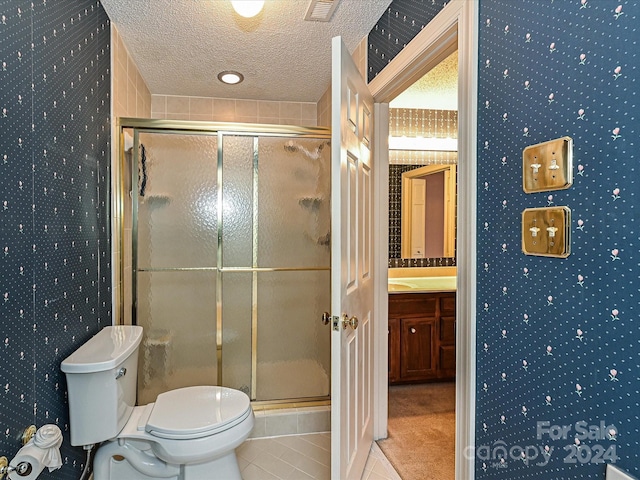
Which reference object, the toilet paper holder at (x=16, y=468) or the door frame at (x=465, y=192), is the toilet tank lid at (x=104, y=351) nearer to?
the toilet paper holder at (x=16, y=468)

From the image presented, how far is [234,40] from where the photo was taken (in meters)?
2.45

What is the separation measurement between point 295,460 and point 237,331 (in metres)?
0.86

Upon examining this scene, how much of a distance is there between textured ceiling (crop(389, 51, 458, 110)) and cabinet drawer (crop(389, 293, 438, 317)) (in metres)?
1.49

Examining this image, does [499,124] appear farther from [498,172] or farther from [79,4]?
[79,4]

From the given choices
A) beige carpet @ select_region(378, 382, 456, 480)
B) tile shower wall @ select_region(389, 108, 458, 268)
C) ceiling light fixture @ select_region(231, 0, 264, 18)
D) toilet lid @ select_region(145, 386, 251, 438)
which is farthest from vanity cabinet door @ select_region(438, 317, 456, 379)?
ceiling light fixture @ select_region(231, 0, 264, 18)

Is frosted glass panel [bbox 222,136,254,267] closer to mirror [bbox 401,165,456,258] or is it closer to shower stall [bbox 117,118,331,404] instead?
shower stall [bbox 117,118,331,404]

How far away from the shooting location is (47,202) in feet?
4.61

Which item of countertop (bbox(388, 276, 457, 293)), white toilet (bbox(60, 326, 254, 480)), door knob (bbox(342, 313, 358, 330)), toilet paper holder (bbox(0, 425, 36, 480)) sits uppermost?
door knob (bbox(342, 313, 358, 330))

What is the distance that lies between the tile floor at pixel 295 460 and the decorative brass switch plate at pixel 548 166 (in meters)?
1.69

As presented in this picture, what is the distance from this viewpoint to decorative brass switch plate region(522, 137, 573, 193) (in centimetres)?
97

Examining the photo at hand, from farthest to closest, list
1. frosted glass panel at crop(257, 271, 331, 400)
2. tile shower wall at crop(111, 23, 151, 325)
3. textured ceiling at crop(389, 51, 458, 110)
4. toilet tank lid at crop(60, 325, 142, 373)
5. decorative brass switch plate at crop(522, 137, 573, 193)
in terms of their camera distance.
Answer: textured ceiling at crop(389, 51, 458, 110) → frosted glass panel at crop(257, 271, 331, 400) → tile shower wall at crop(111, 23, 151, 325) → toilet tank lid at crop(60, 325, 142, 373) → decorative brass switch plate at crop(522, 137, 573, 193)

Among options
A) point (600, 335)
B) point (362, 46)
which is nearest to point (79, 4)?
point (362, 46)

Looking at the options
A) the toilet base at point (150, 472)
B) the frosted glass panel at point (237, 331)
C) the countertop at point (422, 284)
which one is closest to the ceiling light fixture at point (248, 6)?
the frosted glass panel at point (237, 331)

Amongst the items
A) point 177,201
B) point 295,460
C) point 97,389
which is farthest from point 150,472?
point 177,201
